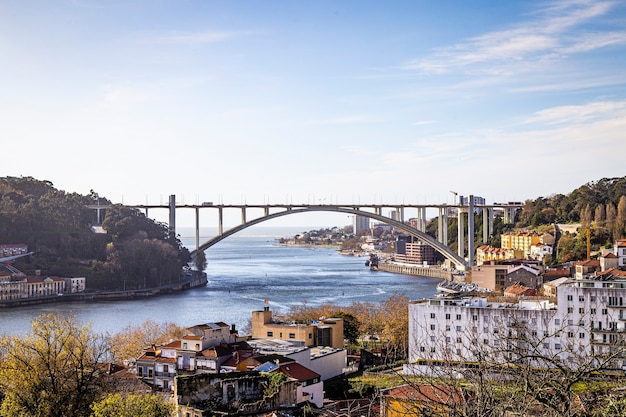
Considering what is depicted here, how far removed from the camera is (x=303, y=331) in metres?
7.88

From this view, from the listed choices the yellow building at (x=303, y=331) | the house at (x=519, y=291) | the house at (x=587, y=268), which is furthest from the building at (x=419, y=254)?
the yellow building at (x=303, y=331)

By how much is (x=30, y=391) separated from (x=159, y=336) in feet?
14.7

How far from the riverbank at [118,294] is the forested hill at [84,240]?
0.40 m

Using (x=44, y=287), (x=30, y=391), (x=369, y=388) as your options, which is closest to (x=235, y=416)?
(x=30, y=391)

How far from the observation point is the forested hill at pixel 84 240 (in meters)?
17.0

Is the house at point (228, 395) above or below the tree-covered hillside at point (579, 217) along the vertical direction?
below

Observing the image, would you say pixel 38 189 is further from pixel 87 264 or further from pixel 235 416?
pixel 235 416

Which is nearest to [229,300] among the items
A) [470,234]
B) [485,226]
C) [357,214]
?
[357,214]

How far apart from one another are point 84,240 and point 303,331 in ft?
39.2

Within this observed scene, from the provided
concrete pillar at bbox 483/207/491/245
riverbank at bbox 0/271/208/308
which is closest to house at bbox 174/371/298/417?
riverbank at bbox 0/271/208/308

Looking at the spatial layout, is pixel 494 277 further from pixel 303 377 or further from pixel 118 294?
pixel 303 377

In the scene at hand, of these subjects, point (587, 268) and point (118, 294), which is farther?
point (118, 294)

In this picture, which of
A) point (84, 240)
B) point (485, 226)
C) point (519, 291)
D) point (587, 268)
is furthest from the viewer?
point (485, 226)

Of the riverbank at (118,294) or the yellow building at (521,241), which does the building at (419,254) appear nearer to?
the yellow building at (521,241)
